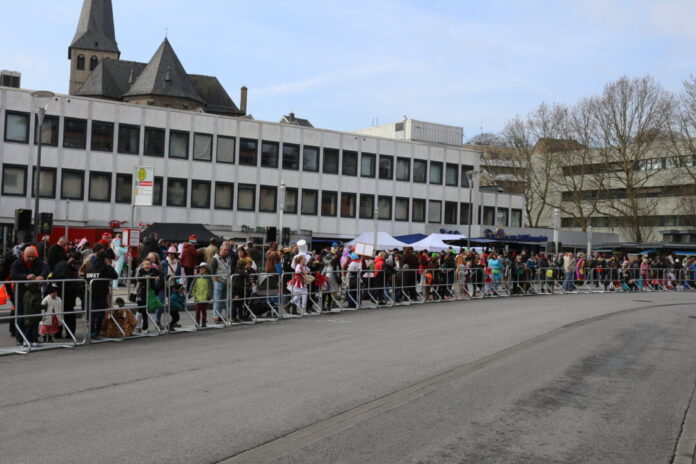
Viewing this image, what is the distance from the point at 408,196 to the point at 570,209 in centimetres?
3195

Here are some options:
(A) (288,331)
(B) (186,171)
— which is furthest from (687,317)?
(B) (186,171)

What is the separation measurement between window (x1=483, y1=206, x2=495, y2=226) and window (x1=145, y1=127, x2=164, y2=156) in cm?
2958

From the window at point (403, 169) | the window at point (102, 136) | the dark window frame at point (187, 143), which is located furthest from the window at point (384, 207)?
the window at point (102, 136)

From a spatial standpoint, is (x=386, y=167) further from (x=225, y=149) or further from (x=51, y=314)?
(x=51, y=314)

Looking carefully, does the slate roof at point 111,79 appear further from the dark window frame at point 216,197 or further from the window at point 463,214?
the window at point 463,214

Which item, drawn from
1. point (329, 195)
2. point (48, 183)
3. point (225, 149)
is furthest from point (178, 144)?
point (329, 195)

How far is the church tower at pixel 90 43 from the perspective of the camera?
100 meters

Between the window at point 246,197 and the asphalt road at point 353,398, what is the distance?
3670cm

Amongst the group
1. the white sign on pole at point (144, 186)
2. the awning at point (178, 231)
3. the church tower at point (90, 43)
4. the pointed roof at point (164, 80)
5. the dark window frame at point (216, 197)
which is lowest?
the awning at point (178, 231)

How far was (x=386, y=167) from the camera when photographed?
58.6 m

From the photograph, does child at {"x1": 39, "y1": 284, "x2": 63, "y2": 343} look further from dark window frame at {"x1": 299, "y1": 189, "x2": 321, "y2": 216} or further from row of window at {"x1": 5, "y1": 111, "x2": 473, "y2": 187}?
dark window frame at {"x1": 299, "y1": 189, "x2": 321, "y2": 216}

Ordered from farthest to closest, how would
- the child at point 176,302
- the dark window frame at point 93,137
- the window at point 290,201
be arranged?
the window at point 290,201 < the dark window frame at point 93,137 < the child at point 176,302

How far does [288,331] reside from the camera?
1627 centimetres

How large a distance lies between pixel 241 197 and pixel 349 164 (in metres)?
9.06
